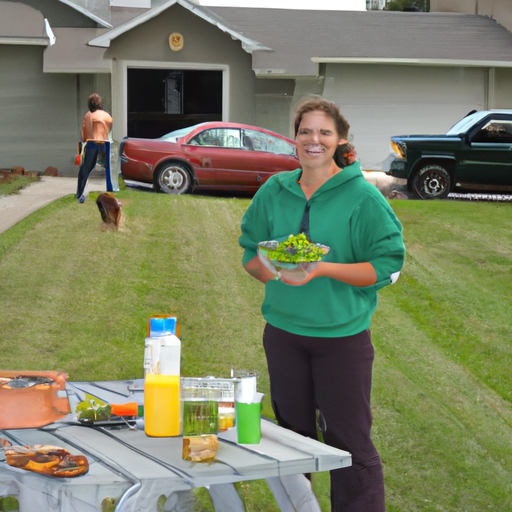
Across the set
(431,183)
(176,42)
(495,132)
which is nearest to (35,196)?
(176,42)

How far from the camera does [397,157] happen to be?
15.0m

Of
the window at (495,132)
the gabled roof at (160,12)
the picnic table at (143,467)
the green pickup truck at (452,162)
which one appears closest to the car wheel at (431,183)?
the green pickup truck at (452,162)

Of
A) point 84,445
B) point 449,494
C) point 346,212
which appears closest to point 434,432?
point 449,494

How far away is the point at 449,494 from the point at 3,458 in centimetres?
276

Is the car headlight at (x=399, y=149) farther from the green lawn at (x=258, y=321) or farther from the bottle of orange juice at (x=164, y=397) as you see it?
the bottle of orange juice at (x=164, y=397)

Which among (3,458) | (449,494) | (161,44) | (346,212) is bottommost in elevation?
(449,494)

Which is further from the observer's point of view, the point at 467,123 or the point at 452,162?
the point at 467,123

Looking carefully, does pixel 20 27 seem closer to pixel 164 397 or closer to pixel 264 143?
pixel 264 143

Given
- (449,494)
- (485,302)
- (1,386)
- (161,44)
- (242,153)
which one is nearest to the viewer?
(1,386)

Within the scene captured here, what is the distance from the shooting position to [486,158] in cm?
1489

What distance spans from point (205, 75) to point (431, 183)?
18.9ft

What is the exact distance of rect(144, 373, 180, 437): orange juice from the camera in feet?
8.89

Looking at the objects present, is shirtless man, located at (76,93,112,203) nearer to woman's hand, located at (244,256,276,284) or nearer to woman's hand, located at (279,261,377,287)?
woman's hand, located at (244,256,276,284)

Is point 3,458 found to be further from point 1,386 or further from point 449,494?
point 449,494
